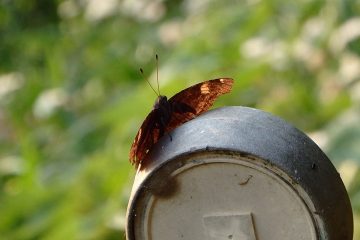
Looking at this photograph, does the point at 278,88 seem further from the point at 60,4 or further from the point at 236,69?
the point at 60,4

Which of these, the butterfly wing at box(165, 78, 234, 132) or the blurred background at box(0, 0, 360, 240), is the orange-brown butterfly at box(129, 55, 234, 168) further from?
the blurred background at box(0, 0, 360, 240)

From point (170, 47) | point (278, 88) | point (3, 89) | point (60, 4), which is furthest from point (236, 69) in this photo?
point (60, 4)

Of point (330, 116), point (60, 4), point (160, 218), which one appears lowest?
point (160, 218)

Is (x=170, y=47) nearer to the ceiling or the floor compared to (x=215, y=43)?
nearer to the ceiling

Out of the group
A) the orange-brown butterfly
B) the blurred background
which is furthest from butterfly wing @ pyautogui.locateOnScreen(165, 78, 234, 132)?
the blurred background

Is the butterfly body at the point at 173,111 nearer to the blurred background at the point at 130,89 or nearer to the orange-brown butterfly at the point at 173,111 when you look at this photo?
the orange-brown butterfly at the point at 173,111

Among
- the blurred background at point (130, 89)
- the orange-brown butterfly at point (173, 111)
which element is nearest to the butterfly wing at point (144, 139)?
the orange-brown butterfly at point (173, 111)

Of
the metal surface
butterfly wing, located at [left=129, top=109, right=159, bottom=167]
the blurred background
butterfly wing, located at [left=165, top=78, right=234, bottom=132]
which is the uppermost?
the blurred background
